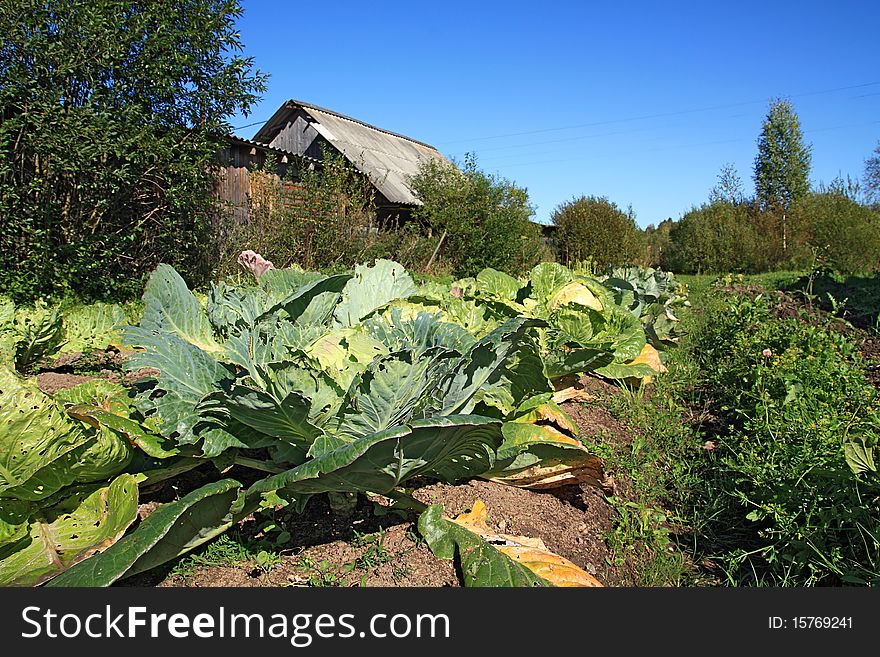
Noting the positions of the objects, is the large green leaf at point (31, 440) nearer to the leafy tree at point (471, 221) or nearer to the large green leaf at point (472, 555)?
the large green leaf at point (472, 555)

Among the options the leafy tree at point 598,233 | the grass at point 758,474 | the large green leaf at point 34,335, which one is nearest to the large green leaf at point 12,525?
the large green leaf at point 34,335

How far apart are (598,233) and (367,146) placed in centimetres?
A: 752

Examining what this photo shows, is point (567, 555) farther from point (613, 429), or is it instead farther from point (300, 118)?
point (300, 118)

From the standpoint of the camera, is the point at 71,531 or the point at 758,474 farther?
the point at 758,474

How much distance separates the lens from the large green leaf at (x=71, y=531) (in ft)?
5.99

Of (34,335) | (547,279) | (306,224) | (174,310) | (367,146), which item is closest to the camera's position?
(174,310)

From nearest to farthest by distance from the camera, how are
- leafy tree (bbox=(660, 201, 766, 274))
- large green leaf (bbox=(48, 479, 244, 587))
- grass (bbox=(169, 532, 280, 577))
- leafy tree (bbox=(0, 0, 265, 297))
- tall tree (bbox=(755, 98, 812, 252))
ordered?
large green leaf (bbox=(48, 479, 244, 587)), grass (bbox=(169, 532, 280, 577)), leafy tree (bbox=(0, 0, 265, 297)), leafy tree (bbox=(660, 201, 766, 274)), tall tree (bbox=(755, 98, 812, 252))

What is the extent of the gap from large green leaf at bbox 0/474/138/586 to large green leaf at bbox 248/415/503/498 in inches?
17.0

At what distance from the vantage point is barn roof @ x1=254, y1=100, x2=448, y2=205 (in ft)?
50.2

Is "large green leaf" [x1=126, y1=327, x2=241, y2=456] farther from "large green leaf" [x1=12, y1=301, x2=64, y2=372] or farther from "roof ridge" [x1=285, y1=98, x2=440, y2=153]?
"roof ridge" [x1=285, y1=98, x2=440, y2=153]

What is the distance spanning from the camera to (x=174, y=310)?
8.25 feet


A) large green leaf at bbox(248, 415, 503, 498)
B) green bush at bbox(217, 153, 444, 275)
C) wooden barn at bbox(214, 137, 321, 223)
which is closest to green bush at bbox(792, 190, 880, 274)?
green bush at bbox(217, 153, 444, 275)

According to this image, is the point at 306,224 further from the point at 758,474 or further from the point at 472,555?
the point at 472,555

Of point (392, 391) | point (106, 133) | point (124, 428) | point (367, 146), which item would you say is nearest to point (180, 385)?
point (124, 428)
